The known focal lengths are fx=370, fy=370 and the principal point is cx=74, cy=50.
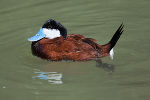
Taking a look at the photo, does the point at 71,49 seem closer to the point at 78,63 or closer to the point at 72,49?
the point at 72,49

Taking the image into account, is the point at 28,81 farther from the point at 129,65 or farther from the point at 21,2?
the point at 21,2

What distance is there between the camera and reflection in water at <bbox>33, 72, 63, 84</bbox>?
4.78 meters

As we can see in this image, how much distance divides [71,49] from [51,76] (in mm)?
508

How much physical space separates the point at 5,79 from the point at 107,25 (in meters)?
2.41

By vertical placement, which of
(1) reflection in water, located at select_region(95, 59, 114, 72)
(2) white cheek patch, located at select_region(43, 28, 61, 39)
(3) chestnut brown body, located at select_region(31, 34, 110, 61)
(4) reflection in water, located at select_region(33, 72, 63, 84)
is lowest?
(4) reflection in water, located at select_region(33, 72, 63, 84)

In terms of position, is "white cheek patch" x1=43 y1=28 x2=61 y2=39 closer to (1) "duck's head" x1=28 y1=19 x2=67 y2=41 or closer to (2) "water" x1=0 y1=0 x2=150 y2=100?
(1) "duck's head" x1=28 y1=19 x2=67 y2=41

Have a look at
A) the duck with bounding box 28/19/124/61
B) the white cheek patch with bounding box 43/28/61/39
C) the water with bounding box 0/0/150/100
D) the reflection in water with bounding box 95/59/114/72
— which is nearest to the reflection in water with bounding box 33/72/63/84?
the water with bounding box 0/0/150/100

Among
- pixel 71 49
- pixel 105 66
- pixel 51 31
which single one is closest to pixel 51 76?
pixel 71 49

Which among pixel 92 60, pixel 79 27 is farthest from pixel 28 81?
pixel 79 27

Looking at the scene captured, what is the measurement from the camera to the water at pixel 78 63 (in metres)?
4.44

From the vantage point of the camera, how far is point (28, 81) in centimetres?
480

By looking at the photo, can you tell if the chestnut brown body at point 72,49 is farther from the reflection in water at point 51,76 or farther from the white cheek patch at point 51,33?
the reflection in water at point 51,76

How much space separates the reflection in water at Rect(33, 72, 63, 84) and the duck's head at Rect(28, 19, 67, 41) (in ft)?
2.22

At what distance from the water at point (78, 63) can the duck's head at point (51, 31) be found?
1.15 ft
